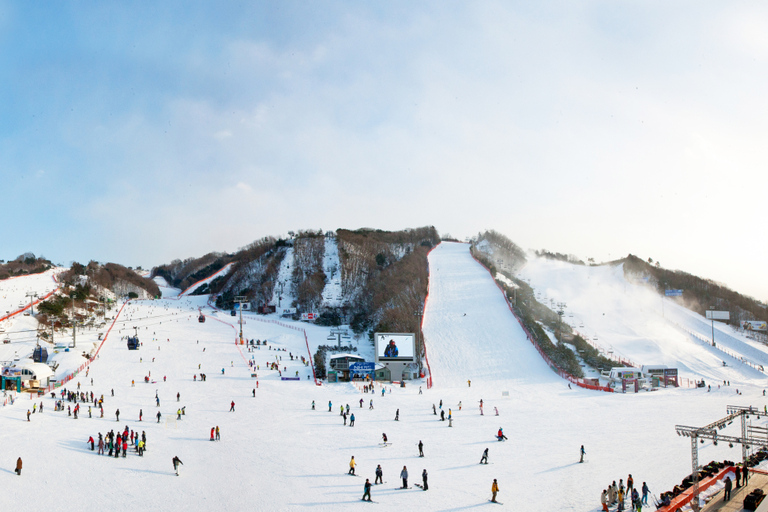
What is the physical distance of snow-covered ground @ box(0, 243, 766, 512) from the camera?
1686 cm

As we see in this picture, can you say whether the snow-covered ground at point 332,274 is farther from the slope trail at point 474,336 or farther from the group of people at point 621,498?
the group of people at point 621,498

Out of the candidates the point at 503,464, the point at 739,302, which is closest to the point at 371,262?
the point at 739,302

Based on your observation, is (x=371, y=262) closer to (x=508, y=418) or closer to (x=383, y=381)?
(x=383, y=381)

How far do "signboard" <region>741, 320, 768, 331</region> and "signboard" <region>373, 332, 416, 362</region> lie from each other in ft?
151

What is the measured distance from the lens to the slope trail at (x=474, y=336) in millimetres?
41094

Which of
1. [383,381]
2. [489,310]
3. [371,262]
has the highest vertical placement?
[371,262]

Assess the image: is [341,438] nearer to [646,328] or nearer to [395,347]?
[395,347]

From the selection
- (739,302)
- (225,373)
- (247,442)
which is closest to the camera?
(247,442)

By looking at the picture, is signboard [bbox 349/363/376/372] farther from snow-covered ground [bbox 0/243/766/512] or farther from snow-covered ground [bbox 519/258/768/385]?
snow-covered ground [bbox 519/258/768/385]

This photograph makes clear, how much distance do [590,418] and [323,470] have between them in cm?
1580

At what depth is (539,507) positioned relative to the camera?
50.7 feet

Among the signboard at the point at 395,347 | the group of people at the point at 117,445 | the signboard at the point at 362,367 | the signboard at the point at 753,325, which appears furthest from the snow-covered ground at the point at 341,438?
the signboard at the point at 753,325

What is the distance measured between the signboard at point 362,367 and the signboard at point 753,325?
50.9 m

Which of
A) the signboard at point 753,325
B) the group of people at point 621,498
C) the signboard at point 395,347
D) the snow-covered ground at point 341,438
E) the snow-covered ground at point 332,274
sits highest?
the snow-covered ground at point 332,274
